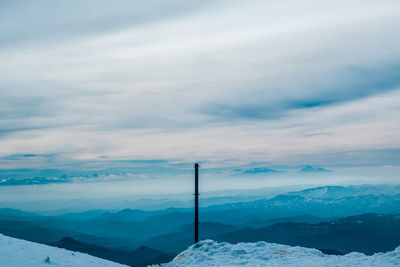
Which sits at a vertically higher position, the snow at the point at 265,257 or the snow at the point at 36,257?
the snow at the point at 36,257

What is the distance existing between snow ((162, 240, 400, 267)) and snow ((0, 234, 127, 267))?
17.8 ft

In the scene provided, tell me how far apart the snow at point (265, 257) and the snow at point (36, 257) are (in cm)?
543

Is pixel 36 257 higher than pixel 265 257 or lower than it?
higher

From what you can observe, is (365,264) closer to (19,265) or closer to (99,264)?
(99,264)

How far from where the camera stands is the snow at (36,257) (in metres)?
15.4

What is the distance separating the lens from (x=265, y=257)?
22.0 meters

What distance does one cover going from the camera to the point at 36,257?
17047mm

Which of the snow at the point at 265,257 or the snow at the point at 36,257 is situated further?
the snow at the point at 265,257

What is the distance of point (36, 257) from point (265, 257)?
1281 centimetres

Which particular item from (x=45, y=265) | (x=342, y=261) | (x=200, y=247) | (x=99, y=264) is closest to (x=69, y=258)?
(x=99, y=264)

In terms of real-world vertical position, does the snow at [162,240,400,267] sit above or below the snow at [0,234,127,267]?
below

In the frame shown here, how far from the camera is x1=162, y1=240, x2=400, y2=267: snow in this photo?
2039 centimetres

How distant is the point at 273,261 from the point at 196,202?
749 centimetres

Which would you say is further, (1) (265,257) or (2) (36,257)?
(1) (265,257)
